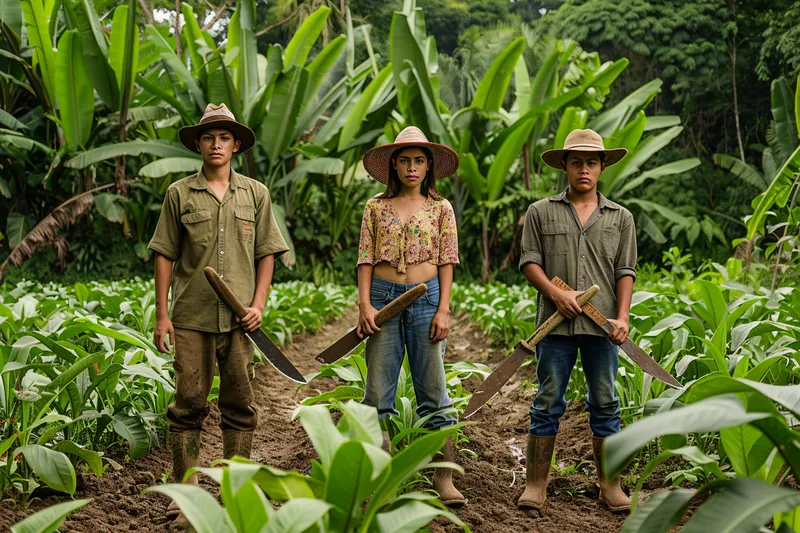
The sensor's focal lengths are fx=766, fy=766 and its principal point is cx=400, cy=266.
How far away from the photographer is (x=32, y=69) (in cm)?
1163

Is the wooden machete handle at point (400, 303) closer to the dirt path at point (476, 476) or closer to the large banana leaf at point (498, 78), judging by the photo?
the dirt path at point (476, 476)

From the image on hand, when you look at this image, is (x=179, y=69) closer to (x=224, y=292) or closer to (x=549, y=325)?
(x=224, y=292)

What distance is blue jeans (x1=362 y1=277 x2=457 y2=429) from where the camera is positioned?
3055mm

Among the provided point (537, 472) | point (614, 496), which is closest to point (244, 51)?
point (537, 472)

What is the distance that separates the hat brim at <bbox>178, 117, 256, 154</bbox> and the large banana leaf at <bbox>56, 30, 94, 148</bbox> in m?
7.65

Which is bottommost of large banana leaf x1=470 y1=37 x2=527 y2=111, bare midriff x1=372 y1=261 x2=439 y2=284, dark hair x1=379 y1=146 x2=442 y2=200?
bare midriff x1=372 y1=261 x2=439 y2=284

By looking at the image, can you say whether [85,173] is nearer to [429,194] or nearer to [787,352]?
[429,194]

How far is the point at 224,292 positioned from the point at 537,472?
1425 mm

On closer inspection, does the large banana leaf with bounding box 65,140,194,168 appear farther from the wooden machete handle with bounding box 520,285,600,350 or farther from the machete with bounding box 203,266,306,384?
the wooden machete handle with bounding box 520,285,600,350

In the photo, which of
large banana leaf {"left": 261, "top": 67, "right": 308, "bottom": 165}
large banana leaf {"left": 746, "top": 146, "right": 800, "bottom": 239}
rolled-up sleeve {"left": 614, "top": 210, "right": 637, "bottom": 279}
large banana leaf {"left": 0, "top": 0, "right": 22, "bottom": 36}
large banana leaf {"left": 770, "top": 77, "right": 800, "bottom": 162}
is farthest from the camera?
large banana leaf {"left": 0, "top": 0, "right": 22, "bottom": 36}

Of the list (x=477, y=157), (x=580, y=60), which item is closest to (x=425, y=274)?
(x=477, y=157)

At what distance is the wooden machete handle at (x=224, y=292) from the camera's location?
2.77 metres

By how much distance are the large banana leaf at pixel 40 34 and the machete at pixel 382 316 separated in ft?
29.0

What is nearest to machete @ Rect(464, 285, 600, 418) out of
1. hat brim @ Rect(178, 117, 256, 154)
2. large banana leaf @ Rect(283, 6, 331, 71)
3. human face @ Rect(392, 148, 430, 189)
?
human face @ Rect(392, 148, 430, 189)
